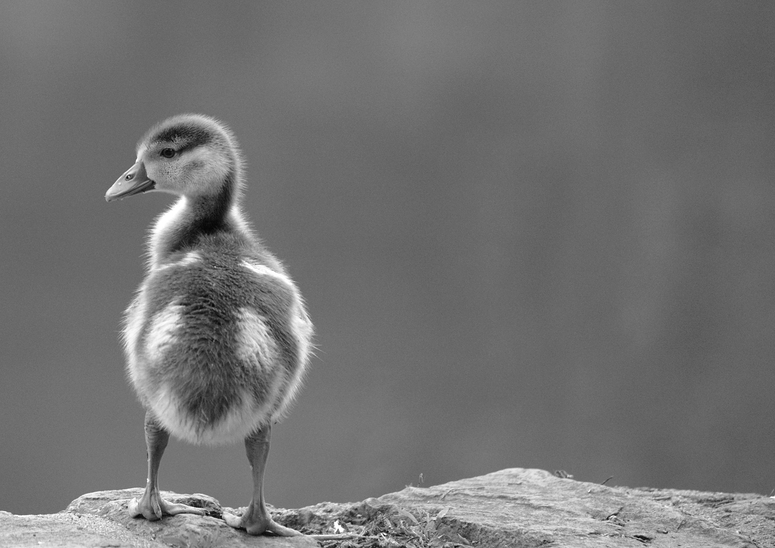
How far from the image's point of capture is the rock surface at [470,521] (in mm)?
3428

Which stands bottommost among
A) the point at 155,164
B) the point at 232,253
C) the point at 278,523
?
the point at 278,523

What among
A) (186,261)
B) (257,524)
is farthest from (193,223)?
(257,524)

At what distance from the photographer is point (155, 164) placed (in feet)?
12.0

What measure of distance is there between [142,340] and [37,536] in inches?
28.4

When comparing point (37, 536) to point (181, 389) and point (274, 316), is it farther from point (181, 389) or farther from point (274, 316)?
point (274, 316)

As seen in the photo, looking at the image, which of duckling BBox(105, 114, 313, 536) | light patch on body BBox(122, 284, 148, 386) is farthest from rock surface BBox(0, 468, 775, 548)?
light patch on body BBox(122, 284, 148, 386)

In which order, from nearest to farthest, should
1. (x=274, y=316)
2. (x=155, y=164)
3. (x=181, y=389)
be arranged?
(x=181, y=389), (x=274, y=316), (x=155, y=164)

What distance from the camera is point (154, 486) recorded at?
141 inches

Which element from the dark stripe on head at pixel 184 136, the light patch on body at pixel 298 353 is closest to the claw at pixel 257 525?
the light patch on body at pixel 298 353

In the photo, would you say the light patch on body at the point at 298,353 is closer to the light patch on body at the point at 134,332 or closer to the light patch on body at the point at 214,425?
the light patch on body at the point at 214,425

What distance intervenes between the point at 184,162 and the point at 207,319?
757 mm

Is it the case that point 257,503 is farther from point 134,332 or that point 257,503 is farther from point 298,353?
point 134,332

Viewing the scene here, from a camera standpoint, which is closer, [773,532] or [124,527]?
[124,527]

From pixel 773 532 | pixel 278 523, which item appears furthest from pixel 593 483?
pixel 278 523
